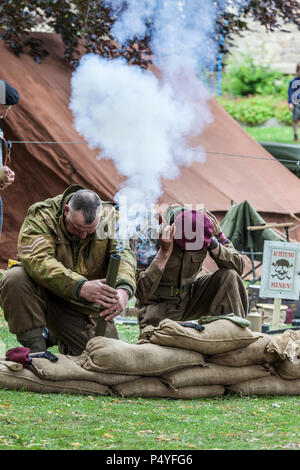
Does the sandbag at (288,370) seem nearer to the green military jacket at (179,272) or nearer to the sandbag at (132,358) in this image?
the sandbag at (132,358)

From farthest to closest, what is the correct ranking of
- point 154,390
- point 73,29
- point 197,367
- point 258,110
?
point 258,110 < point 73,29 < point 197,367 < point 154,390

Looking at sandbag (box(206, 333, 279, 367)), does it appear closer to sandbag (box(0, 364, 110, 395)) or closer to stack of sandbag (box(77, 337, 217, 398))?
stack of sandbag (box(77, 337, 217, 398))

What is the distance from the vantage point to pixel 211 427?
342 cm

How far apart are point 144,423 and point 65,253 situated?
4.34ft

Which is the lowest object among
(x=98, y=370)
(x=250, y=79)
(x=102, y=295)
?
(x=98, y=370)

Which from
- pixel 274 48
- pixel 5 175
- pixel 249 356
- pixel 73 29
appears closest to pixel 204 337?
pixel 249 356

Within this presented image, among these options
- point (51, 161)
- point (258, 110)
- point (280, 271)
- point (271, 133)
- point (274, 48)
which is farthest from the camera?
point (274, 48)

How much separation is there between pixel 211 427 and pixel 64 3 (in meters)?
6.60

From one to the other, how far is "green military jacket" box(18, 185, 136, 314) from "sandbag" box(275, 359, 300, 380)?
904 millimetres

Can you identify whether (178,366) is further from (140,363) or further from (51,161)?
(51,161)

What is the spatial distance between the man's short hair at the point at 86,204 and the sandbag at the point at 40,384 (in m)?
0.88

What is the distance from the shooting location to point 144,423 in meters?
3.43

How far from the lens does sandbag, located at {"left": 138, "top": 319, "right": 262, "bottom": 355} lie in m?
4.09

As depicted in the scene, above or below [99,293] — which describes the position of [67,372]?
below
